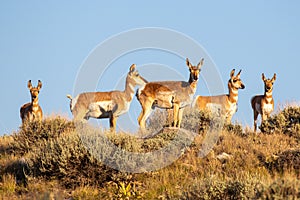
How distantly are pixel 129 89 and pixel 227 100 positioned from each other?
4.75 m

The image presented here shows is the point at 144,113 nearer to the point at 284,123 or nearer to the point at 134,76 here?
the point at 134,76

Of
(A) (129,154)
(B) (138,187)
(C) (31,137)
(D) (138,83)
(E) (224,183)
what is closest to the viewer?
(E) (224,183)

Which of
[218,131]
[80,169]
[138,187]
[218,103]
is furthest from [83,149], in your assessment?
[218,103]

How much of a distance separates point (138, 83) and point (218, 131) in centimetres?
317

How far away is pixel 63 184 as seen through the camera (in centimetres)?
1082

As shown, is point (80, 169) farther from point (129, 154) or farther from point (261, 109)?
point (261, 109)

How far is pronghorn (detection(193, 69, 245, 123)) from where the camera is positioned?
19684mm

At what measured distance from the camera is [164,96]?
17.0 meters

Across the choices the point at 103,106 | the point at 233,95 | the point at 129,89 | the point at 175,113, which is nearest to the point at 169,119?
the point at 175,113

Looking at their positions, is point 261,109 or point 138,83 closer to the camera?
point 138,83

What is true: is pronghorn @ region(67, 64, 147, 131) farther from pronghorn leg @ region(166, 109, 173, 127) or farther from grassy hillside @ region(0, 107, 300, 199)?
grassy hillside @ region(0, 107, 300, 199)

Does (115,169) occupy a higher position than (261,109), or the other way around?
(261,109)

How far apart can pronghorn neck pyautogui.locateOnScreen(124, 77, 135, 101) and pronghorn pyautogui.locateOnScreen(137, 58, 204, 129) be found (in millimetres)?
389

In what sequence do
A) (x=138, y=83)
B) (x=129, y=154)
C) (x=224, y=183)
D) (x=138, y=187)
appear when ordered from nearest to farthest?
(x=224, y=183) → (x=138, y=187) → (x=129, y=154) → (x=138, y=83)
